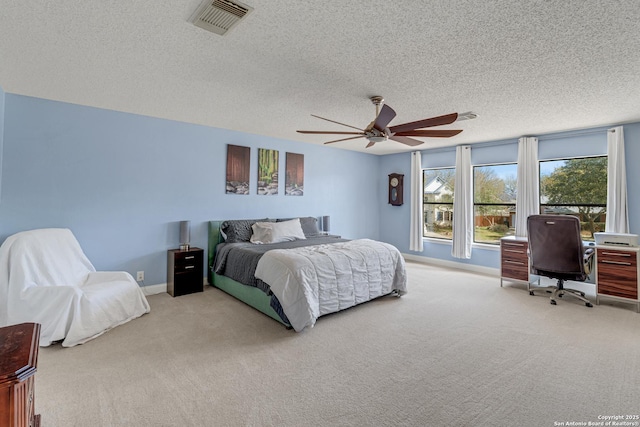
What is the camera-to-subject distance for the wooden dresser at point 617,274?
3.69m

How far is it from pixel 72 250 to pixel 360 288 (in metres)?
3.29

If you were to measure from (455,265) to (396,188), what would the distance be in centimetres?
211

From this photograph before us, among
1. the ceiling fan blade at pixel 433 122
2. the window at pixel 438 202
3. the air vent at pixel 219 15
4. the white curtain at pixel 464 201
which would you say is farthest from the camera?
the window at pixel 438 202

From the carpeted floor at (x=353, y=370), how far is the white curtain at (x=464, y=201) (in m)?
2.31

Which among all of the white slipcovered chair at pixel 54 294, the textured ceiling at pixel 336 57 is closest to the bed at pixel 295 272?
the white slipcovered chair at pixel 54 294

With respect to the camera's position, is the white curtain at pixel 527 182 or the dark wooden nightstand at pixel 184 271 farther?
the white curtain at pixel 527 182

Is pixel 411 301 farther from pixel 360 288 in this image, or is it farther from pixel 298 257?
pixel 298 257

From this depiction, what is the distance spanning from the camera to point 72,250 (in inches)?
130

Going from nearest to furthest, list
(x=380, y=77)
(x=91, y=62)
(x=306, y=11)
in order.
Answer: (x=306, y=11) → (x=91, y=62) → (x=380, y=77)

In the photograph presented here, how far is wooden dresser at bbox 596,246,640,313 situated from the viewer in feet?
12.1

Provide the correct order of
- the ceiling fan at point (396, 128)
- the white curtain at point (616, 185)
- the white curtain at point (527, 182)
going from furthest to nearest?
the white curtain at point (527, 182) → the white curtain at point (616, 185) → the ceiling fan at point (396, 128)

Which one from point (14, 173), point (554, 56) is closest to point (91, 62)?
point (14, 173)

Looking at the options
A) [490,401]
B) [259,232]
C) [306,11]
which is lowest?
[490,401]

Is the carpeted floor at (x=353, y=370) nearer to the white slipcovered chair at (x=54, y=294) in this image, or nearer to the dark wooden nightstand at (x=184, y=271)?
the white slipcovered chair at (x=54, y=294)
